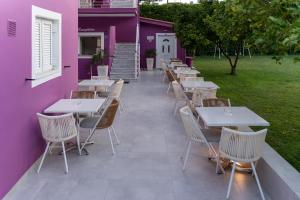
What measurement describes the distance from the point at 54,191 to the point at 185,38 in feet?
45.9

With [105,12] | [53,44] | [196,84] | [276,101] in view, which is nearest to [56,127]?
[53,44]

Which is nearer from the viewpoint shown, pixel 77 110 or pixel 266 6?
pixel 266 6

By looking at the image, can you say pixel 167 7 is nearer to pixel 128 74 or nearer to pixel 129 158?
pixel 128 74

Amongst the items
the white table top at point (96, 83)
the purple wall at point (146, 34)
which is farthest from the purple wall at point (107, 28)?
the white table top at point (96, 83)

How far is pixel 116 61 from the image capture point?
744 inches

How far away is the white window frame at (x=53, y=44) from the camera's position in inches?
223

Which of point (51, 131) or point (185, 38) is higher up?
point (185, 38)

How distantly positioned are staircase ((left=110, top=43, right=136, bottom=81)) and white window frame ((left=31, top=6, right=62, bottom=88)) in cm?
1020

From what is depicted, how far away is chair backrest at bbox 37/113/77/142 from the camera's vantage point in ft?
17.6

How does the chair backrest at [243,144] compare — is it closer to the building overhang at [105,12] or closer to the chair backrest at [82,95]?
the chair backrest at [82,95]

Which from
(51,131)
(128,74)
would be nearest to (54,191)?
(51,131)

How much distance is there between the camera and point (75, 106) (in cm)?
631

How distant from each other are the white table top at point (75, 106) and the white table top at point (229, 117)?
1.72 meters

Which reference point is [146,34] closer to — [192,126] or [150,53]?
[150,53]
